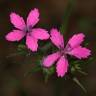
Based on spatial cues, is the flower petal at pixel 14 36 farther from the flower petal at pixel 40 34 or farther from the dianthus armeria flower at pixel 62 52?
the dianthus armeria flower at pixel 62 52

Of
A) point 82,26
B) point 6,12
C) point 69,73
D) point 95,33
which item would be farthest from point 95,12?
point 69,73

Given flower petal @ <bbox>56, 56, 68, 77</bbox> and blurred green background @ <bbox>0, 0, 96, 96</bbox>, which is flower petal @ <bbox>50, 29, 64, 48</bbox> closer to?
flower petal @ <bbox>56, 56, 68, 77</bbox>

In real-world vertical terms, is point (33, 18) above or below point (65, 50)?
above

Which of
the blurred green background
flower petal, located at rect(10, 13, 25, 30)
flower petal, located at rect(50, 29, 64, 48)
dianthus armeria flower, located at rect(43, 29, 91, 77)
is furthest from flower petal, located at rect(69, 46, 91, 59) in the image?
the blurred green background

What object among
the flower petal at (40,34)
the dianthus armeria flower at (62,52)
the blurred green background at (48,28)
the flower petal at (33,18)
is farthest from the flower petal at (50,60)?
the blurred green background at (48,28)

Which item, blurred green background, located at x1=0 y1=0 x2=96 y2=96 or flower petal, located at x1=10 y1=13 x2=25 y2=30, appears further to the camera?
blurred green background, located at x1=0 y1=0 x2=96 y2=96

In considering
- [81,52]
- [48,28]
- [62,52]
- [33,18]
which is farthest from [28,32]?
[48,28]

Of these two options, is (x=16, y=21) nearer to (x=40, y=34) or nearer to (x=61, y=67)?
(x=40, y=34)
